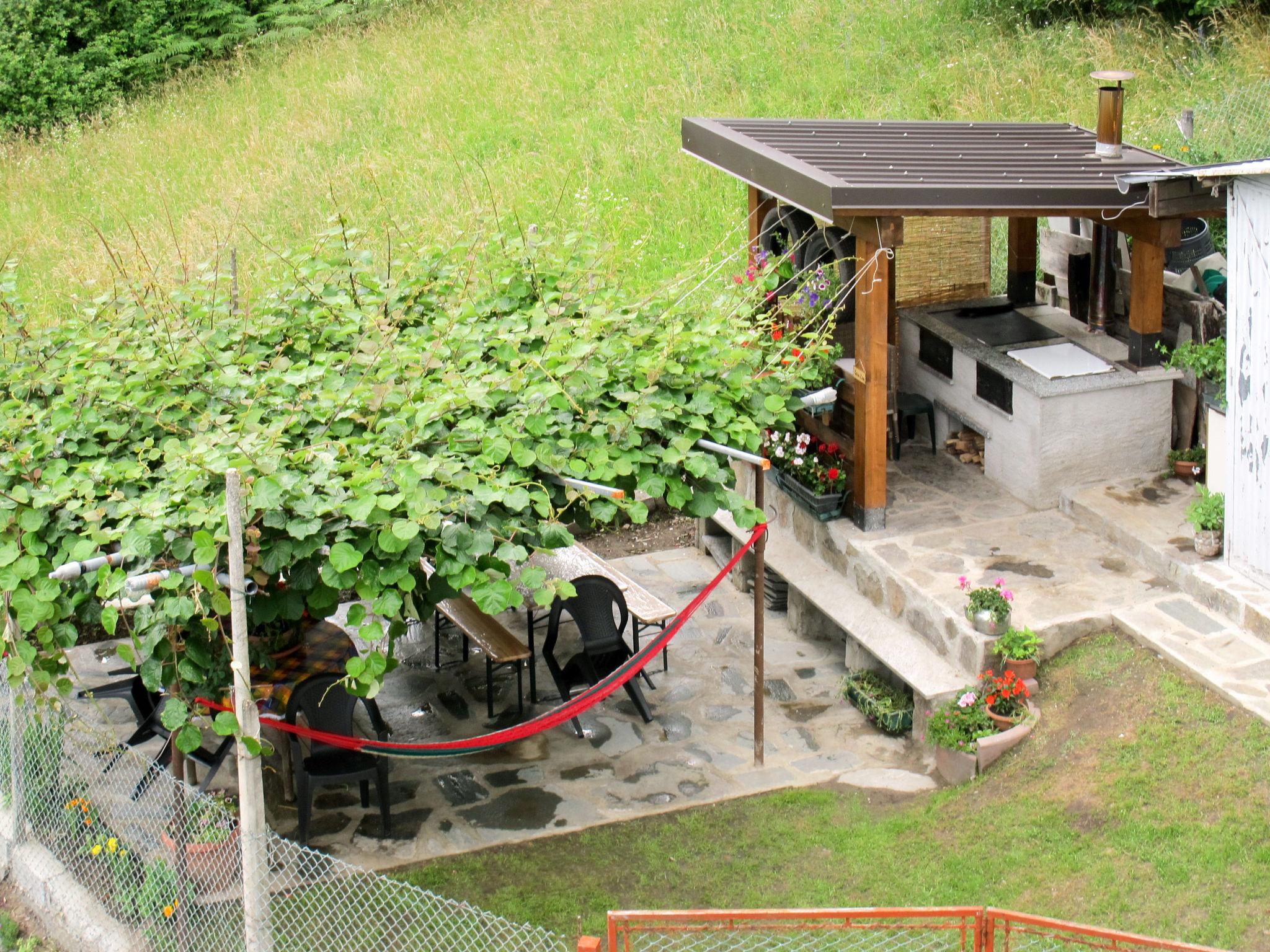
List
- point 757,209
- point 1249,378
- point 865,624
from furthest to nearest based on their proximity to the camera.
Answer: point 757,209 < point 865,624 < point 1249,378

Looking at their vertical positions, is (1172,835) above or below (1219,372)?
below

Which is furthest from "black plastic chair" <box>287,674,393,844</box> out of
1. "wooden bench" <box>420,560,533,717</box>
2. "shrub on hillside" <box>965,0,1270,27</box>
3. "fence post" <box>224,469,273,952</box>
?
"shrub on hillside" <box>965,0,1270,27</box>

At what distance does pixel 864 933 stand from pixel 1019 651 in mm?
2411

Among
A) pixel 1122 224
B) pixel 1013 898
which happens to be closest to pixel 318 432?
pixel 1013 898

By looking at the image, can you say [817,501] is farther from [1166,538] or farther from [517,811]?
[517,811]

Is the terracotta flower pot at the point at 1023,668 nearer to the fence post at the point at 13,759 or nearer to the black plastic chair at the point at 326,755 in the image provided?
the black plastic chair at the point at 326,755

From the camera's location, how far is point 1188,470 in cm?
976

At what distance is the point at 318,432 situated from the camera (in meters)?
6.96

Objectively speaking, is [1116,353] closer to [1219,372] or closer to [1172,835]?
[1219,372]

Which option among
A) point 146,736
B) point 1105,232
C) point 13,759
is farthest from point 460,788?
point 1105,232

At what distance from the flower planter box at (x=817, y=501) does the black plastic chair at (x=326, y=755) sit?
11.1 feet

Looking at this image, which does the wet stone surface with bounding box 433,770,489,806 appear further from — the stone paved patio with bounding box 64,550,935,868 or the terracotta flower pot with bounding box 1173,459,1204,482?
the terracotta flower pot with bounding box 1173,459,1204,482

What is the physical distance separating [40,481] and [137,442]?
0.56 m

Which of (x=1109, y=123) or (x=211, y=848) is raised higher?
(x=1109, y=123)
